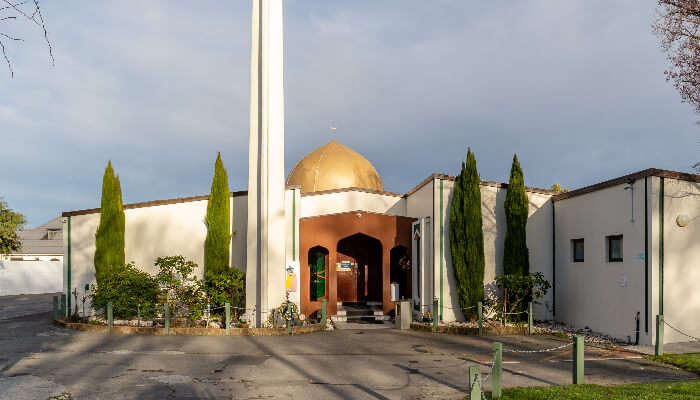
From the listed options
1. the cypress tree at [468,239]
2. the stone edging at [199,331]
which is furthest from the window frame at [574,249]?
the stone edging at [199,331]

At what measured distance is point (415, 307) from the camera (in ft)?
65.7

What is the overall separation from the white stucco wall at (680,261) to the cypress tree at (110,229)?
17516 mm

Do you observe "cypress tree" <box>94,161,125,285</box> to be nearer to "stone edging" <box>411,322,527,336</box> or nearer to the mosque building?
the mosque building

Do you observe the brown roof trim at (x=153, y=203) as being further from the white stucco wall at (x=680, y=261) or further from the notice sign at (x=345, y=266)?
the white stucco wall at (x=680, y=261)

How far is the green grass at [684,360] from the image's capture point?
10695 millimetres

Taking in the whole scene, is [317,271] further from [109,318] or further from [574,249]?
[574,249]

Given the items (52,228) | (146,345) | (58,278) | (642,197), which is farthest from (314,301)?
(52,228)

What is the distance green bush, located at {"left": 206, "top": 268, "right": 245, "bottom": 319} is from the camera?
57.0ft

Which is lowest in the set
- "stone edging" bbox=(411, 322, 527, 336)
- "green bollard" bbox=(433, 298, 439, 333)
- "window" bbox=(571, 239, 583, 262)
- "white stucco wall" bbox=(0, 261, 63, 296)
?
"white stucco wall" bbox=(0, 261, 63, 296)

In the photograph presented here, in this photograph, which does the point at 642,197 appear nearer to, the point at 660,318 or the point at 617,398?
the point at 660,318

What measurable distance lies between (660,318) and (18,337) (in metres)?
17.2

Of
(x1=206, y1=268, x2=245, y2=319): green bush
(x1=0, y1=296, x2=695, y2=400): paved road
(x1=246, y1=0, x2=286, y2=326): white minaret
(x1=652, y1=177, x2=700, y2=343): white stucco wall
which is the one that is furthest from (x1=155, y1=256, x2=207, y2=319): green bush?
(x1=652, y1=177, x2=700, y2=343): white stucco wall

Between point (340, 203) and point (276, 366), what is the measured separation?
11.1 m

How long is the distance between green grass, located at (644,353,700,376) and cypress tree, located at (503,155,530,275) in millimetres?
6484
